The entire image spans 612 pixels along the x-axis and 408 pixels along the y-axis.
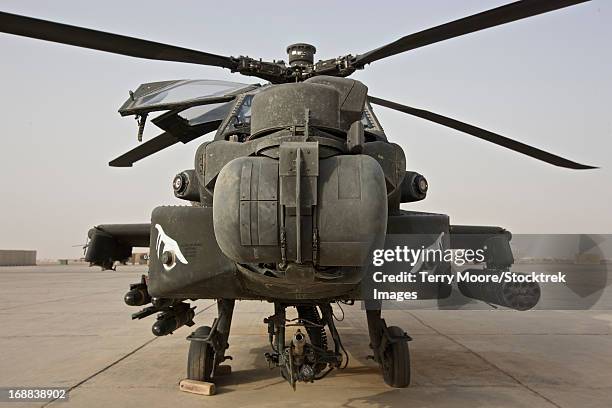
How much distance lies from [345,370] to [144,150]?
3.76 m

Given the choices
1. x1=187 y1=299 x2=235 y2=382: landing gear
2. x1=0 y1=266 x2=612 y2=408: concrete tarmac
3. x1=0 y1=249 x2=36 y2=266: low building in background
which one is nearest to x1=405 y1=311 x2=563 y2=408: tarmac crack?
x1=0 y1=266 x2=612 y2=408: concrete tarmac

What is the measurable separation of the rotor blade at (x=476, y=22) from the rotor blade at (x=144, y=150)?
3201 millimetres

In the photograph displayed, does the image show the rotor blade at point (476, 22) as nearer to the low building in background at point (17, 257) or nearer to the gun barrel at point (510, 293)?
the gun barrel at point (510, 293)

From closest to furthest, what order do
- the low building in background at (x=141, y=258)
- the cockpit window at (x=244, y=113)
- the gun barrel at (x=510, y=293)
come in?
the gun barrel at (x=510, y=293) → the cockpit window at (x=244, y=113) → the low building in background at (x=141, y=258)

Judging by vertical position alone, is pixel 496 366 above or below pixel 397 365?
below

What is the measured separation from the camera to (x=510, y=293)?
157 inches

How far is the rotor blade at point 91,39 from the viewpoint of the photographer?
2.80 metres

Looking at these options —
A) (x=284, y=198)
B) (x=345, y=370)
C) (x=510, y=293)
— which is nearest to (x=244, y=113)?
(x=284, y=198)

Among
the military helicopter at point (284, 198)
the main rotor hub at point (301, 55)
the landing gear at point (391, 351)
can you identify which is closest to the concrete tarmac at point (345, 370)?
the landing gear at point (391, 351)

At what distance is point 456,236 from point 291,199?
3.32m

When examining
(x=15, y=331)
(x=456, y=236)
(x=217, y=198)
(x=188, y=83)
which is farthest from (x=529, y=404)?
(x=15, y=331)

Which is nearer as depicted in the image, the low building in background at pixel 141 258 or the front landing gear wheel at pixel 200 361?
the low building in background at pixel 141 258

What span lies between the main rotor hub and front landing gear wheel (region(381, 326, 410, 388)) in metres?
3.07

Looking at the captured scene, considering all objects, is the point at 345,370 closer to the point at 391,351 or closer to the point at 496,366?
the point at 391,351
